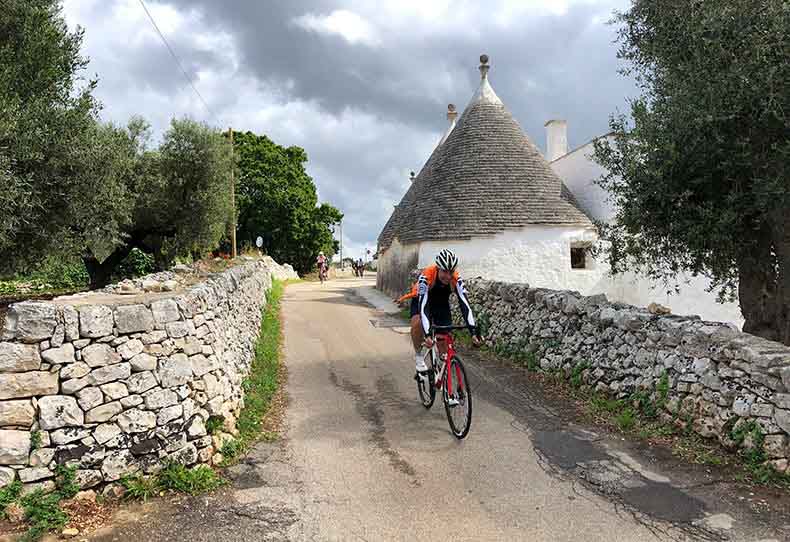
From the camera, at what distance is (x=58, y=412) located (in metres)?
4.20

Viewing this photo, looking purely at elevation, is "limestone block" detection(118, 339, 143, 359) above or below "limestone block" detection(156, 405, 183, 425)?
above

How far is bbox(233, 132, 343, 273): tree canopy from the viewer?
41.7m

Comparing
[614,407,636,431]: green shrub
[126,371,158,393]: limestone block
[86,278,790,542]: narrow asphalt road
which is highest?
[126,371,158,393]: limestone block

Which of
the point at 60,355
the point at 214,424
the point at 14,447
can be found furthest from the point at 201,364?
the point at 14,447

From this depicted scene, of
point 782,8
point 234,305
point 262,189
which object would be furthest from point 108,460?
point 262,189

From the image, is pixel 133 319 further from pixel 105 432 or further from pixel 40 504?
pixel 40 504

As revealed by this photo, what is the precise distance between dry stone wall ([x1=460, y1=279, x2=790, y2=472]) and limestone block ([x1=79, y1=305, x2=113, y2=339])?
5.62 meters

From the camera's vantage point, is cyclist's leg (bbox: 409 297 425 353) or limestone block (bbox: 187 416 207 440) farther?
cyclist's leg (bbox: 409 297 425 353)

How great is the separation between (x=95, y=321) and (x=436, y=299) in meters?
3.56

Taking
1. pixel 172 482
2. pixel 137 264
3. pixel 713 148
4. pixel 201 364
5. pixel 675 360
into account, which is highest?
pixel 713 148

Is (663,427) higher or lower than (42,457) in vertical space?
lower

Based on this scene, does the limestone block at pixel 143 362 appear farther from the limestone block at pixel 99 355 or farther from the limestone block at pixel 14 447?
the limestone block at pixel 14 447

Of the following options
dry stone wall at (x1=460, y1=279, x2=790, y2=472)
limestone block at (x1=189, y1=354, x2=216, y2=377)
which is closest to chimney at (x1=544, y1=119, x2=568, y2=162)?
dry stone wall at (x1=460, y1=279, x2=790, y2=472)

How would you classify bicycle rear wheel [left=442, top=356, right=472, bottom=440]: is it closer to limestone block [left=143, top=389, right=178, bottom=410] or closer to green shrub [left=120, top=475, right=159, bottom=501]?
limestone block [left=143, top=389, right=178, bottom=410]
